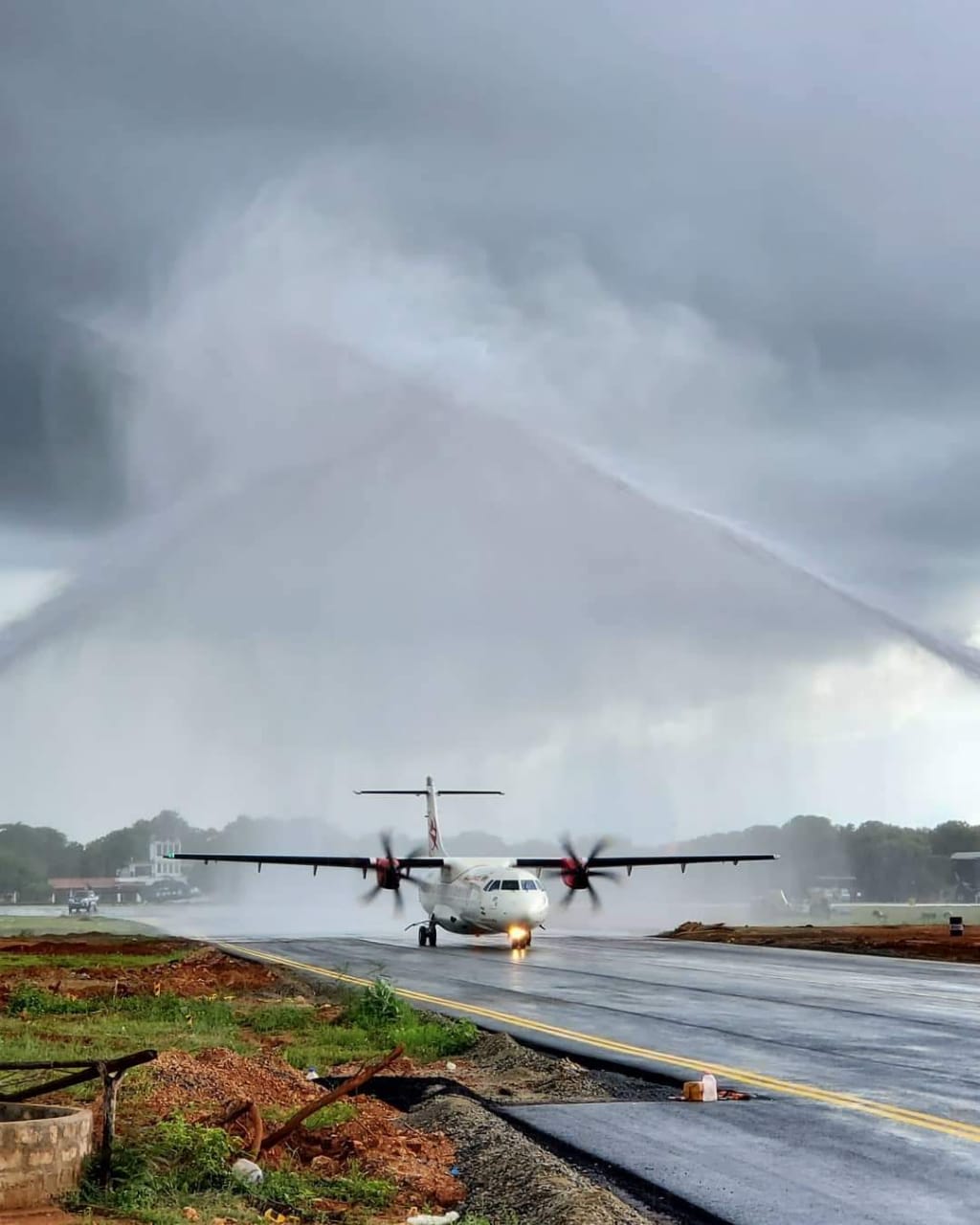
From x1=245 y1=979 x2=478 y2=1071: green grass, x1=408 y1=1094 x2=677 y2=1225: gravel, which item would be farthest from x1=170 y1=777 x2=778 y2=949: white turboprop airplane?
x1=408 y1=1094 x2=677 y2=1225: gravel

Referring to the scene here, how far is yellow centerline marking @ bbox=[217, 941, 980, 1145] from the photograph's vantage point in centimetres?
1453

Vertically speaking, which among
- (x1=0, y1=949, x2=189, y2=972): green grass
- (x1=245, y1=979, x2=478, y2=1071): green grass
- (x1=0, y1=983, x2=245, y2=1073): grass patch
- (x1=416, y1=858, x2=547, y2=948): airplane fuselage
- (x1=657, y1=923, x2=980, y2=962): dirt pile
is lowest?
(x1=657, y1=923, x2=980, y2=962): dirt pile

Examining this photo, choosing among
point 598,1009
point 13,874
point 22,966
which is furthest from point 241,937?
point 13,874

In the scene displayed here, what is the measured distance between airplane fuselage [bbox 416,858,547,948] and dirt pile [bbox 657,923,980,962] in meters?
9.99

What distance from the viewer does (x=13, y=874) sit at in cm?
16962

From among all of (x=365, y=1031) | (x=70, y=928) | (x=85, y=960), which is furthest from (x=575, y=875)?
(x=365, y=1031)

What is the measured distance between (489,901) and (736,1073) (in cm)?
3192

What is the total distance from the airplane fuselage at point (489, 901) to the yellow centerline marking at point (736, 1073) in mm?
17574

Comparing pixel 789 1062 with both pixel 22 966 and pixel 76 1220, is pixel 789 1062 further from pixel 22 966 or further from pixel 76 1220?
pixel 22 966

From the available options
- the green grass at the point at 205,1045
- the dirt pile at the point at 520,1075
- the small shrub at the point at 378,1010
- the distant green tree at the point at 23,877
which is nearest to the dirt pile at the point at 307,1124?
the green grass at the point at 205,1045

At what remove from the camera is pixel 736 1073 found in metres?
18.5

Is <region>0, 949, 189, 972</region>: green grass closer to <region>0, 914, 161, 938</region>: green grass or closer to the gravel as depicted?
<region>0, 914, 161, 938</region>: green grass

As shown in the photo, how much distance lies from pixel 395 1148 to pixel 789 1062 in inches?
335

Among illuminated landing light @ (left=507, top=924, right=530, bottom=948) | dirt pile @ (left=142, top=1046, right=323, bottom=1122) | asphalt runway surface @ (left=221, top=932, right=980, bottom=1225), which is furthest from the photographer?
illuminated landing light @ (left=507, top=924, right=530, bottom=948)
